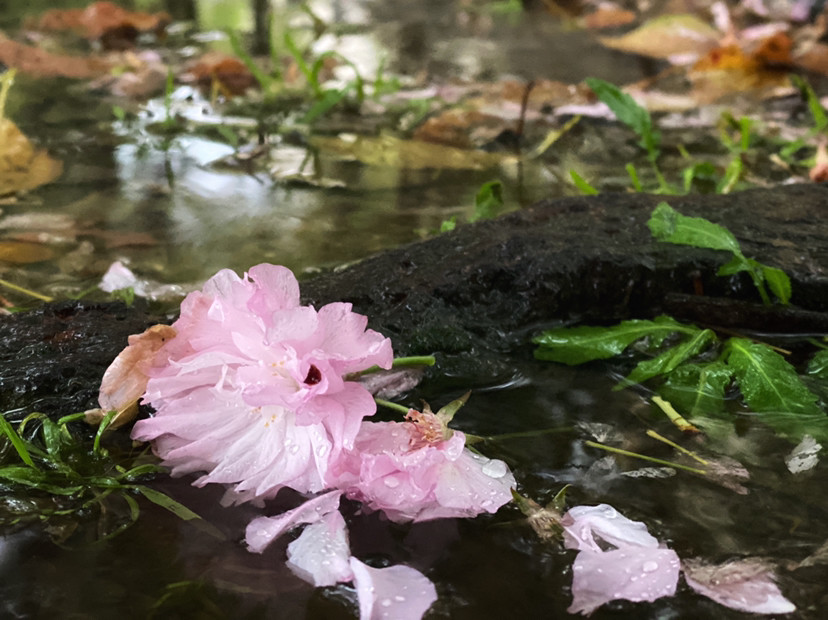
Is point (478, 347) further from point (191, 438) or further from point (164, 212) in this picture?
point (164, 212)

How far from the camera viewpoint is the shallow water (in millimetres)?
881

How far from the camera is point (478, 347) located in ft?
4.60

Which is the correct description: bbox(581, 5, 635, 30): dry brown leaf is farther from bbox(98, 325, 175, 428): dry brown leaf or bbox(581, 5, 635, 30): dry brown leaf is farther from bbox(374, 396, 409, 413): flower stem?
bbox(98, 325, 175, 428): dry brown leaf

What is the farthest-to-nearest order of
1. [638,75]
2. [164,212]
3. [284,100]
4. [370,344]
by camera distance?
1. [638,75]
2. [284,100]
3. [164,212]
4. [370,344]

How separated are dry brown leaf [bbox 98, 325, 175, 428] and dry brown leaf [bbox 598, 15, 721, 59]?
3498 millimetres

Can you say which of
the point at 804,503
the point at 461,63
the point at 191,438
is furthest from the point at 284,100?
the point at 804,503

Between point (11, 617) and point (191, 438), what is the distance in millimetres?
274

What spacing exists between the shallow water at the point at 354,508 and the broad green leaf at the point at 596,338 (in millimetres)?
32

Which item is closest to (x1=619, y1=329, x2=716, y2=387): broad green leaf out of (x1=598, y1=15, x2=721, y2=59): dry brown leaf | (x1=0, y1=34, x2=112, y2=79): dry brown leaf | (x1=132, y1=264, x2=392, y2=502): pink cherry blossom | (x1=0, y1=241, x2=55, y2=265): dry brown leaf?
(x1=132, y1=264, x2=392, y2=502): pink cherry blossom

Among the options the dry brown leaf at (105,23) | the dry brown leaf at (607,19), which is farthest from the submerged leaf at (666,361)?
the dry brown leaf at (607,19)

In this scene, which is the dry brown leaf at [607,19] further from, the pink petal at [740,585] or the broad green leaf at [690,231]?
the pink petal at [740,585]

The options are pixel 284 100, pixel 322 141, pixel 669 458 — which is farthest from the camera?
pixel 284 100

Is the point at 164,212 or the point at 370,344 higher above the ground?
the point at 370,344

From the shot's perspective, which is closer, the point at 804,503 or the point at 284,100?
the point at 804,503
